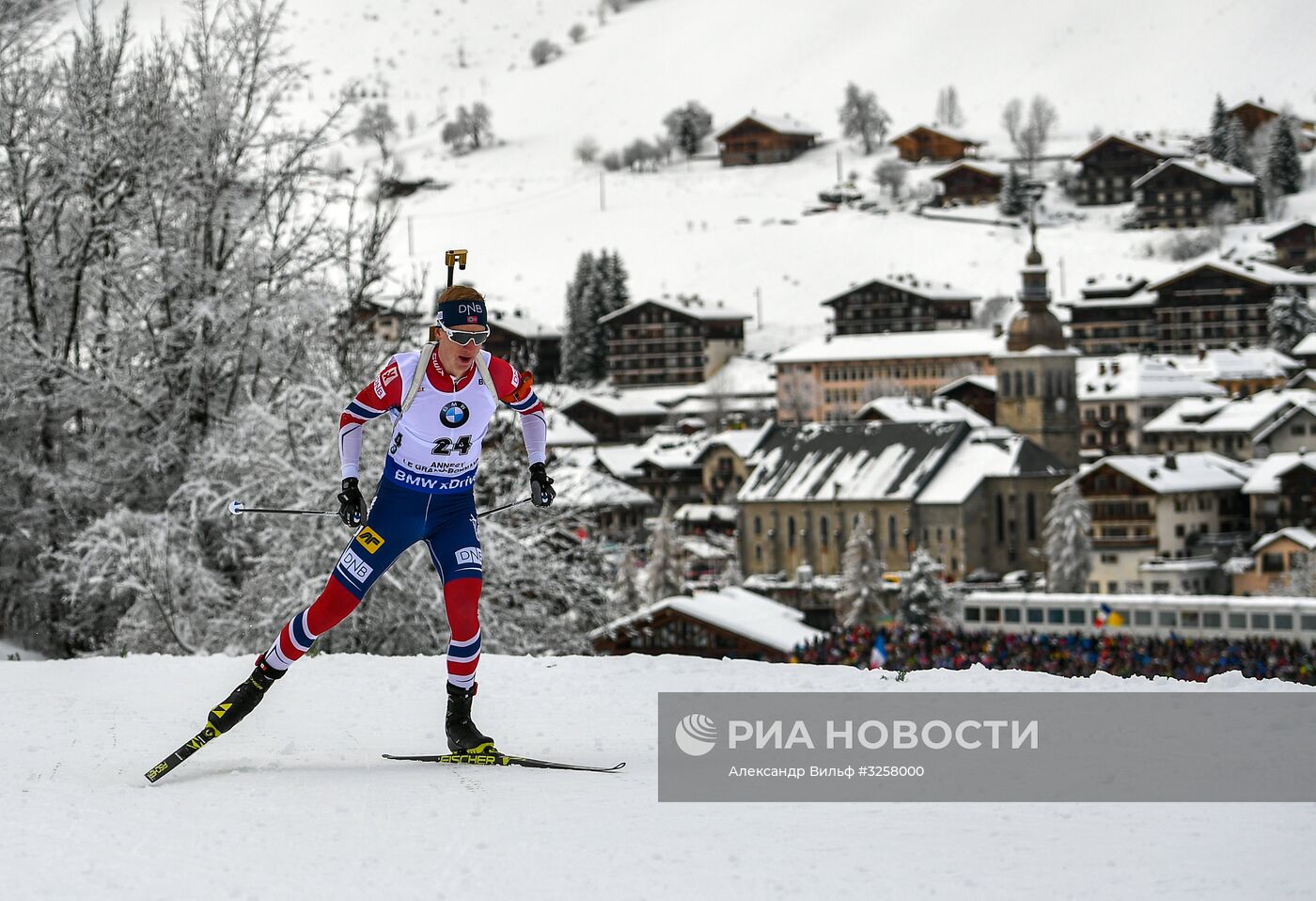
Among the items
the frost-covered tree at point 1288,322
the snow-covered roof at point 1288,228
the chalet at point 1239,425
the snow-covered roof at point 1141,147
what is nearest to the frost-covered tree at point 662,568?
the chalet at point 1239,425

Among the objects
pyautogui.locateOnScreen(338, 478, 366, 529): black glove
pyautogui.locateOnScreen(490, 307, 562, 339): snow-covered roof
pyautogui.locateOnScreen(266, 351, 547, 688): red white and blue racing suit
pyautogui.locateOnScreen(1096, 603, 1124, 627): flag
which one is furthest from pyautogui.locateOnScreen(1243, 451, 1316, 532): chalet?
pyautogui.locateOnScreen(338, 478, 366, 529): black glove

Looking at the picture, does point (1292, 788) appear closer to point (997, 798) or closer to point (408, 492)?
point (997, 798)

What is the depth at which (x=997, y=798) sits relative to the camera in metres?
6.57

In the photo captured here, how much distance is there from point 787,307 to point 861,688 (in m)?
146

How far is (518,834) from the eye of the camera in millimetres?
5988

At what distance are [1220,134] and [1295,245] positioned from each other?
39.0 m

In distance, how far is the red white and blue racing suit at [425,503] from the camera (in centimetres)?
784

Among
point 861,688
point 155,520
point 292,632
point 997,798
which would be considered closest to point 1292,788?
point 997,798

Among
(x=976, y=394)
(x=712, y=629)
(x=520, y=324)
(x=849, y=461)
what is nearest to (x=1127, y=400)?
(x=976, y=394)

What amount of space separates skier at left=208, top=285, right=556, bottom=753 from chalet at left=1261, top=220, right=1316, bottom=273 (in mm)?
141156

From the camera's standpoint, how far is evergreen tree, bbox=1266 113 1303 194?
16725 cm

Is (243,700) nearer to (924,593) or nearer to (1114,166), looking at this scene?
(924,593)

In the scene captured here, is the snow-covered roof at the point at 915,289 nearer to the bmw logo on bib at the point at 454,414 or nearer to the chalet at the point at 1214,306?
the chalet at the point at 1214,306

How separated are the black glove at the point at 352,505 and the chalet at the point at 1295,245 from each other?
14139 cm
